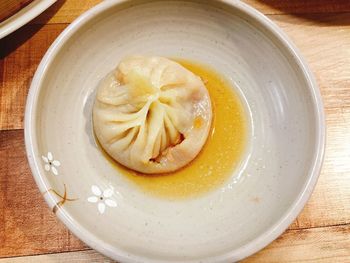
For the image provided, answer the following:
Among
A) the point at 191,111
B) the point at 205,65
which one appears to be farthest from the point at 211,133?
the point at 205,65

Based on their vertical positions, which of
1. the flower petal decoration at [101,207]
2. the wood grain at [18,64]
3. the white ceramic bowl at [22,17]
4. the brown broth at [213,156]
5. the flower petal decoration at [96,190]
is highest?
the white ceramic bowl at [22,17]

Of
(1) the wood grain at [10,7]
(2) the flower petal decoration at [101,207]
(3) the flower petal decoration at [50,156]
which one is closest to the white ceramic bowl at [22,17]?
(1) the wood grain at [10,7]

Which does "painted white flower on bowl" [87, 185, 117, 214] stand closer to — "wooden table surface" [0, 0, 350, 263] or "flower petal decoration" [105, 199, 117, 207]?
"flower petal decoration" [105, 199, 117, 207]

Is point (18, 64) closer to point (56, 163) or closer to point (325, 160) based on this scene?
point (56, 163)

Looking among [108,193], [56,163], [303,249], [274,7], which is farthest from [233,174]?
[274,7]

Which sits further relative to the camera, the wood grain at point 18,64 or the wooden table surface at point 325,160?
the wood grain at point 18,64

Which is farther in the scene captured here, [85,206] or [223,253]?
[85,206]

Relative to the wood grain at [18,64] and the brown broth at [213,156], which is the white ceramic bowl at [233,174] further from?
the wood grain at [18,64]

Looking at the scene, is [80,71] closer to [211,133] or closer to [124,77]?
[124,77]
